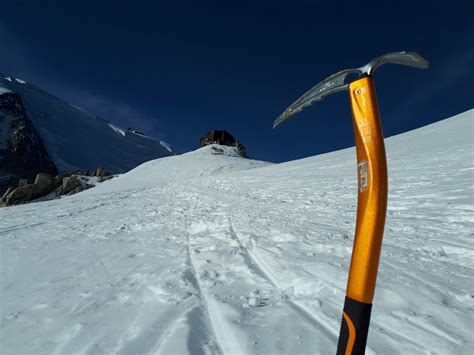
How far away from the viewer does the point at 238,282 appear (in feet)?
11.4

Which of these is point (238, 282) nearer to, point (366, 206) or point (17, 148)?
point (366, 206)

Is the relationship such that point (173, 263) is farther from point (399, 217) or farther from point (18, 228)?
point (18, 228)

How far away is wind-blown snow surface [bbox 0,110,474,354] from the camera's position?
7.57 feet

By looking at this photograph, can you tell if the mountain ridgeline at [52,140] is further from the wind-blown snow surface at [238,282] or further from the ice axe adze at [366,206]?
the ice axe adze at [366,206]

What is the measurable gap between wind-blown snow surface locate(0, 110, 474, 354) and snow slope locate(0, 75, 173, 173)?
507ft

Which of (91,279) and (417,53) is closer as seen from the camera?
(417,53)

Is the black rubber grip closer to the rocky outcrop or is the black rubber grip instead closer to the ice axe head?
the ice axe head

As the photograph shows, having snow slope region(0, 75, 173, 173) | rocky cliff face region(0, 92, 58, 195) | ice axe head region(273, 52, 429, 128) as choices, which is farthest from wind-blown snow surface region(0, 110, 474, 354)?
snow slope region(0, 75, 173, 173)

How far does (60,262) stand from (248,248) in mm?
2959

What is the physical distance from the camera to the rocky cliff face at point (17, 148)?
126438 millimetres

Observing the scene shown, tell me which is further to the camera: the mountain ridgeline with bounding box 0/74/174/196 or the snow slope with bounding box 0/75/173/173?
the snow slope with bounding box 0/75/173/173

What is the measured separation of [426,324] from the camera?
2324mm

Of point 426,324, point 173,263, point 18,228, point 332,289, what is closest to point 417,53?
point 426,324

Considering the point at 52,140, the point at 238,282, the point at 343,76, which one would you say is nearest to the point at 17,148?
the point at 52,140
